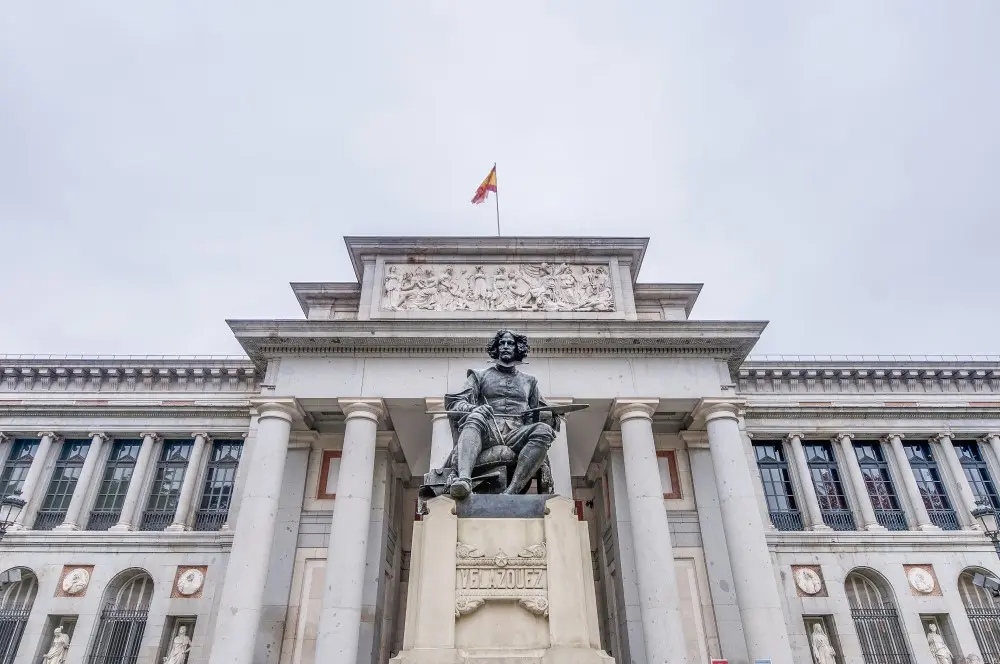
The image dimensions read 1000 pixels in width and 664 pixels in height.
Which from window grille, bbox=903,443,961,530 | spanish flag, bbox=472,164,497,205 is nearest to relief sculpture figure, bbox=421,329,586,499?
spanish flag, bbox=472,164,497,205

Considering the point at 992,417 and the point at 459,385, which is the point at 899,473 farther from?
the point at 459,385

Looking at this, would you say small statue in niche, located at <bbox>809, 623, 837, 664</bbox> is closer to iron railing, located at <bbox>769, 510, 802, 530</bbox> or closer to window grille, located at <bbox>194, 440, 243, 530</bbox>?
iron railing, located at <bbox>769, 510, 802, 530</bbox>

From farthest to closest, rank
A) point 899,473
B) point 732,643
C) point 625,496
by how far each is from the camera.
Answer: point 899,473
point 625,496
point 732,643

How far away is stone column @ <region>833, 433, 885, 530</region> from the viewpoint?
23828 mm

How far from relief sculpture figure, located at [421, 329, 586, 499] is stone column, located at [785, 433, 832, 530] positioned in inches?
828

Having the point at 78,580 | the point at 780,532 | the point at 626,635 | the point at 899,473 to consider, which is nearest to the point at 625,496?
the point at 626,635

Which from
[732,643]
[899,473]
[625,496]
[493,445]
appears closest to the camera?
[493,445]

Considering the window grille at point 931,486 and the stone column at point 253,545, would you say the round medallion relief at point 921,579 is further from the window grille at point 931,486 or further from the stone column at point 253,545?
the stone column at point 253,545

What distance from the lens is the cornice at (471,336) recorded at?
20.2 meters

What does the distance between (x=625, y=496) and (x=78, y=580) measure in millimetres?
19523

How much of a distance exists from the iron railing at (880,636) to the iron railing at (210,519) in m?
23.1

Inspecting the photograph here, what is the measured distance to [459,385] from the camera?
19.8 metres

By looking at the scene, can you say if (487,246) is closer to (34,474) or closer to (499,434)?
(499,434)

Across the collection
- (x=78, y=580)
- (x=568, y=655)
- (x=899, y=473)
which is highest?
(x=899, y=473)
